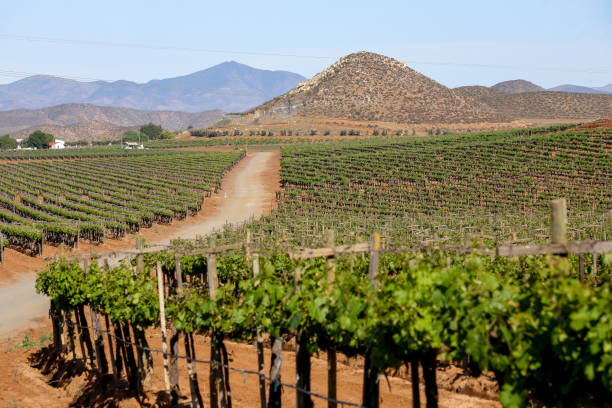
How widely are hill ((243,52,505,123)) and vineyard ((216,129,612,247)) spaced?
64.0 meters

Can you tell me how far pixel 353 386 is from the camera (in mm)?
10648

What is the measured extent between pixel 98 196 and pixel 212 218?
9.52 metres

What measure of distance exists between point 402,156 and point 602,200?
24969 mm

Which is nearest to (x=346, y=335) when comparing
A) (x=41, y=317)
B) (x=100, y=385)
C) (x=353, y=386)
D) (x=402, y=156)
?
(x=353, y=386)

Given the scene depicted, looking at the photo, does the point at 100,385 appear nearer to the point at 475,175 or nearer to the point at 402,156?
the point at 475,175

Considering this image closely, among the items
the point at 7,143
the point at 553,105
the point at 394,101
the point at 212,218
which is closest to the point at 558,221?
the point at 212,218

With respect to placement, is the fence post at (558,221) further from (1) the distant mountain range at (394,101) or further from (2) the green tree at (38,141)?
(2) the green tree at (38,141)

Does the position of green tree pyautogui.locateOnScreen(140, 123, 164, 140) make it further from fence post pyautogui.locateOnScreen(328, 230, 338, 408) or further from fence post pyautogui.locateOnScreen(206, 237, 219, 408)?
fence post pyautogui.locateOnScreen(328, 230, 338, 408)

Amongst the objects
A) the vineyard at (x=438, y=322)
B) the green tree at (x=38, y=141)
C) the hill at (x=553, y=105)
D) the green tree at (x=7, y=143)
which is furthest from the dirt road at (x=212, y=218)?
the hill at (x=553, y=105)

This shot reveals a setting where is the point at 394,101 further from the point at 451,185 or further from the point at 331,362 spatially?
the point at 331,362

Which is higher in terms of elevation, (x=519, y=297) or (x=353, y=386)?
(x=519, y=297)

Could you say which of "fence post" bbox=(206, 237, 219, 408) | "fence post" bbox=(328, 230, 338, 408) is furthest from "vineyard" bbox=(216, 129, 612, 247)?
"fence post" bbox=(328, 230, 338, 408)

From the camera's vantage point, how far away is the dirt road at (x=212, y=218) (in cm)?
1977

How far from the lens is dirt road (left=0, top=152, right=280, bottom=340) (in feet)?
64.8
